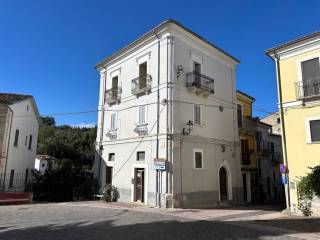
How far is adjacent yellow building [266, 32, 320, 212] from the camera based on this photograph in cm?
1532

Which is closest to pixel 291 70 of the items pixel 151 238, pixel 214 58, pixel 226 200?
pixel 214 58

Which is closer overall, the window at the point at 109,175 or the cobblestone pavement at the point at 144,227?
the cobblestone pavement at the point at 144,227

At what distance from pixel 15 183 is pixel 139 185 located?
12.0 m

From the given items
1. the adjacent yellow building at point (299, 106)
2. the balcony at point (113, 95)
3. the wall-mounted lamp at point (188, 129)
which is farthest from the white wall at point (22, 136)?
the adjacent yellow building at point (299, 106)

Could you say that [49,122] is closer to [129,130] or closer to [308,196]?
[129,130]

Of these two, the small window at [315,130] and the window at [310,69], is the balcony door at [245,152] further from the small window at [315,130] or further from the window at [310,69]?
the window at [310,69]

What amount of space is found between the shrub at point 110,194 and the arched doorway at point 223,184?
24.1ft

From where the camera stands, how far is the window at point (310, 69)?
15.7 meters

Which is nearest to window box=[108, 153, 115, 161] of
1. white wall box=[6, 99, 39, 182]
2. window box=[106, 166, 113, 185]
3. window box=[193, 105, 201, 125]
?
window box=[106, 166, 113, 185]

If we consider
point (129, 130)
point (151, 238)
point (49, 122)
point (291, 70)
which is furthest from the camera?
point (49, 122)

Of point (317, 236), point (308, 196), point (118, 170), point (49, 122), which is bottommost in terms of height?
point (317, 236)

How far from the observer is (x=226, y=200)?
20.4 metres

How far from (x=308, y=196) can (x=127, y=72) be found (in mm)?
14426

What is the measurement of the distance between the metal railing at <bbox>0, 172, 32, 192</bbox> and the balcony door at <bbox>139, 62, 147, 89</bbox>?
12.5 meters
